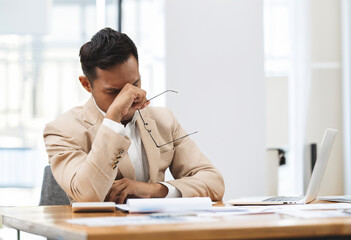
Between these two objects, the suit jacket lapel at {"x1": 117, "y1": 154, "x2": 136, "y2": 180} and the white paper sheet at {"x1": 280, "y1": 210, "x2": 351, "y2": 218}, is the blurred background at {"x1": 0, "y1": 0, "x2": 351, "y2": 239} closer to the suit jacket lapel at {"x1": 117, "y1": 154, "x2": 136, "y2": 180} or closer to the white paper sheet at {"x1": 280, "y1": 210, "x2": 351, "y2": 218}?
the suit jacket lapel at {"x1": 117, "y1": 154, "x2": 136, "y2": 180}

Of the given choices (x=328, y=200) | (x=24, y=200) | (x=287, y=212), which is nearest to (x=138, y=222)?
(x=287, y=212)

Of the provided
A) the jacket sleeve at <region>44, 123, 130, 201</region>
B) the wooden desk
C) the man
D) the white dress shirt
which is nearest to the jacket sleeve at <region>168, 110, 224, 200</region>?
the man

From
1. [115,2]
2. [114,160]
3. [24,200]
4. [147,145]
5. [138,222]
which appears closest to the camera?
[138,222]

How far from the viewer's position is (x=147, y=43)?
13.5 ft

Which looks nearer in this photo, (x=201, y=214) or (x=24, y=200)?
(x=201, y=214)

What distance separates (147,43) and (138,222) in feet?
10.1

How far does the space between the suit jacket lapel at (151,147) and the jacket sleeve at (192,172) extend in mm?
98

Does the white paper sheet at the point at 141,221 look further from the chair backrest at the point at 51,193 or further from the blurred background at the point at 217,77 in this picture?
the blurred background at the point at 217,77

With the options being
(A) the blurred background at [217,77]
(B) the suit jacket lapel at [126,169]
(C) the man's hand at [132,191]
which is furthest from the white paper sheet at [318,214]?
(A) the blurred background at [217,77]

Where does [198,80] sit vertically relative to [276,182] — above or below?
above

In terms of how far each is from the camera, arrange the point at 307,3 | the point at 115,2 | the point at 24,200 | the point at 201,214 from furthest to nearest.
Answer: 1. the point at 307,3
2. the point at 115,2
3. the point at 24,200
4. the point at 201,214

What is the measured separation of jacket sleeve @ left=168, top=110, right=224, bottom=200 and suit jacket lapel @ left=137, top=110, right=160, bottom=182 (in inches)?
3.9

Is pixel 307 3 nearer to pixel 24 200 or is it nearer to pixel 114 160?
pixel 24 200

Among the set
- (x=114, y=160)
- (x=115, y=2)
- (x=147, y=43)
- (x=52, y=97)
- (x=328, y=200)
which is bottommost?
(x=328, y=200)
